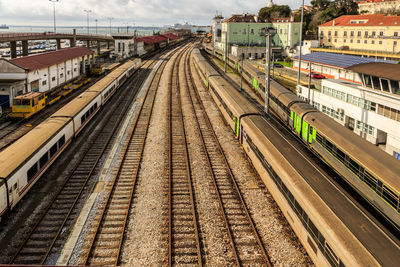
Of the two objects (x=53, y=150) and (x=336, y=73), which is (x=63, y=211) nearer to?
(x=53, y=150)

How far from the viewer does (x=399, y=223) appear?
1345cm

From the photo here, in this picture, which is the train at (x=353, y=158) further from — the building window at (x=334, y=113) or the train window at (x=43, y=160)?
the train window at (x=43, y=160)

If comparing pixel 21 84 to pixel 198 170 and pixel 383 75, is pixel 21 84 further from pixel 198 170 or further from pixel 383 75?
pixel 383 75

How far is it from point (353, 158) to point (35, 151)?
58.2ft

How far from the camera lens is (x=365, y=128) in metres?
28.0

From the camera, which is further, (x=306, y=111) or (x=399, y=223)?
(x=306, y=111)

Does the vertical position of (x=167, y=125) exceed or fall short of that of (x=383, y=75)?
it falls short

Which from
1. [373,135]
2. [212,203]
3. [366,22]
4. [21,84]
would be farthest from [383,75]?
[366,22]

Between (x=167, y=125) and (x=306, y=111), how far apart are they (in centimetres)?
1406

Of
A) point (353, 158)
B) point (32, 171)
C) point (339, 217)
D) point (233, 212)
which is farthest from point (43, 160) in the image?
point (353, 158)

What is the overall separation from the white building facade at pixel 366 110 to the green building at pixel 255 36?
216 feet

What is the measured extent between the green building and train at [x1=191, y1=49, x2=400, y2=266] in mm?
75016

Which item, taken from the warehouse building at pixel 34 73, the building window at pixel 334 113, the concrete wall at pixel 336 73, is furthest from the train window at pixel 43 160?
the concrete wall at pixel 336 73

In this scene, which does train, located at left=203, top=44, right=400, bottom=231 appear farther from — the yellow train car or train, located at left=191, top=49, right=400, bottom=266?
the yellow train car
